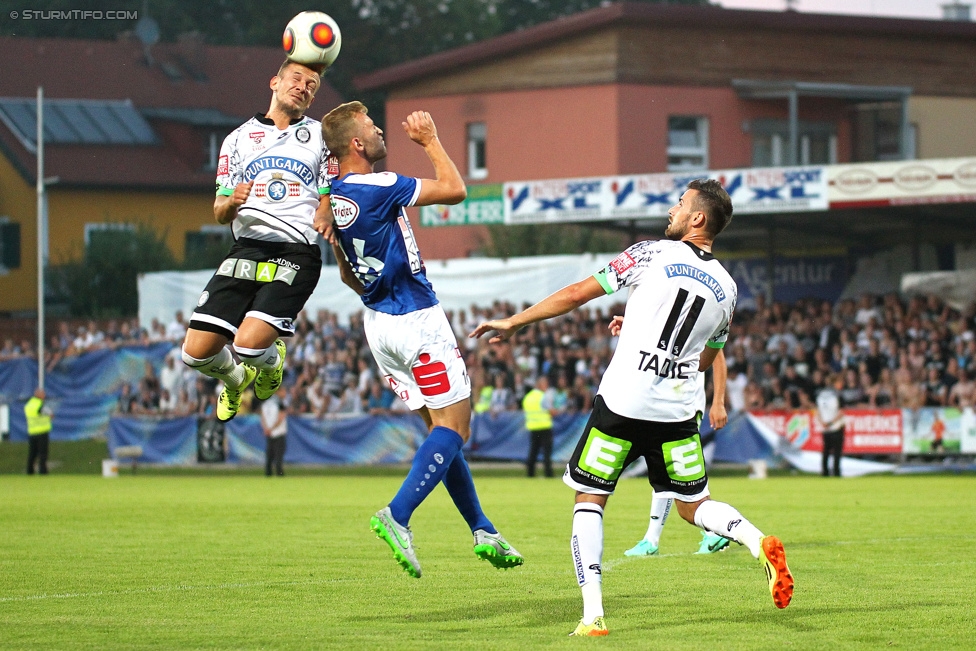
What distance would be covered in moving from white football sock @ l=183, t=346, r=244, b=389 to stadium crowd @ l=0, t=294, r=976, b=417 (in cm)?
1830

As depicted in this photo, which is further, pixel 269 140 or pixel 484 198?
pixel 484 198

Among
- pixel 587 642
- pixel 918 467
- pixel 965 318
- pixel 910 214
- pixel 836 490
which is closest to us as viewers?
pixel 587 642

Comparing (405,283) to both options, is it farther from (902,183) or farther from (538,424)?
(902,183)

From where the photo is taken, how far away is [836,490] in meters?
21.1

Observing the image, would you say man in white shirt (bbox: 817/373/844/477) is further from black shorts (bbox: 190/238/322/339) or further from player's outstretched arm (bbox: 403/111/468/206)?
player's outstretched arm (bbox: 403/111/468/206)

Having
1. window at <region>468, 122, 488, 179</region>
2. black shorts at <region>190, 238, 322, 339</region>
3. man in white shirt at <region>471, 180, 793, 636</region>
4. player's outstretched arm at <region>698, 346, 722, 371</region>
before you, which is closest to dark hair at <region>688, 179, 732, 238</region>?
man in white shirt at <region>471, 180, 793, 636</region>

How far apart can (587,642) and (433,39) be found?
58.0 meters

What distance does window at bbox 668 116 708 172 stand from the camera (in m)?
45.2

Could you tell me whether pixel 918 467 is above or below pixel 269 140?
below

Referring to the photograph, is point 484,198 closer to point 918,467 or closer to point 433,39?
point 918,467

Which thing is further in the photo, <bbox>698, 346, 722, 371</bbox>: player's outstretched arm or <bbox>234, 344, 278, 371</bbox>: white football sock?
<bbox>234, 344, 278, 371</bbox>: white football sock

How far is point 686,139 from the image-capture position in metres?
45.3

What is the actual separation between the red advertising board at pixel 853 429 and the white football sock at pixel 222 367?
1766 centimetres

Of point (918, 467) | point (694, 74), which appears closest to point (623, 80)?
point (694, 74)
